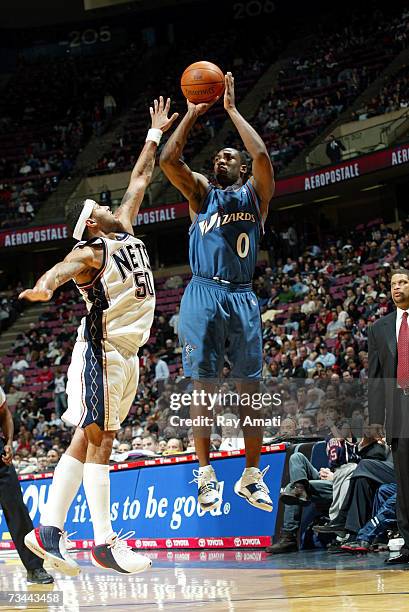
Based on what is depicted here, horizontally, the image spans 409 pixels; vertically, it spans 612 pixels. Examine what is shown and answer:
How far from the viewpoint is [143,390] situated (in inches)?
749

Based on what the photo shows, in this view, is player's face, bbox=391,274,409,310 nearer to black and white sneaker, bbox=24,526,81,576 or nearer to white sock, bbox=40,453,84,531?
white sock, bbox=40,453,84,531

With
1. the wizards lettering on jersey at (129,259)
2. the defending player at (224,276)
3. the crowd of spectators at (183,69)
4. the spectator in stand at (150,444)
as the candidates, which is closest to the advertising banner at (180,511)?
the spectator in stand at (150,444)

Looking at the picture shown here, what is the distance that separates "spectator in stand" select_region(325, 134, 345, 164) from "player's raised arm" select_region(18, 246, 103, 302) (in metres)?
17.1

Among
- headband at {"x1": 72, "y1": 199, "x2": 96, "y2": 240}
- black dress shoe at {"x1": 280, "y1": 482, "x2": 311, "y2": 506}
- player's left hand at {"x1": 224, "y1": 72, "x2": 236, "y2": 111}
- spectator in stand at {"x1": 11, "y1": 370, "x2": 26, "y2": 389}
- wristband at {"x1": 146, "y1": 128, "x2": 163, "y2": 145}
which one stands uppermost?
player's left hand at {"x1": 224, "y1": 72, "x2": 236, "y2": 111}

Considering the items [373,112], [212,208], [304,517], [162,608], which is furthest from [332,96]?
[162,608]

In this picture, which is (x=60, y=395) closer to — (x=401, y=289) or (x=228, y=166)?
(x=401, y=289)

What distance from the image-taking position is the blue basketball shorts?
22.5ft

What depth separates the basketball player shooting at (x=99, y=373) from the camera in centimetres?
614

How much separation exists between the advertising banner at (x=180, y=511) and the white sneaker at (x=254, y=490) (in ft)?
9.60

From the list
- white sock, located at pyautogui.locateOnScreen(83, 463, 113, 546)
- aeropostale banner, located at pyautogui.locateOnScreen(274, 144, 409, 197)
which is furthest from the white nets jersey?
aeropostale banner, located at pyautogui.locateOnScreen(274, 144, 409, 197)

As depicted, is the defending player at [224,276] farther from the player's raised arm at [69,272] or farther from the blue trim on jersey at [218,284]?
the player's raised arm at [69,272]

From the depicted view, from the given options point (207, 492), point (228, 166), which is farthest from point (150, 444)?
point (228, 166)

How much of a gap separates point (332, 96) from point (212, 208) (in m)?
19.5

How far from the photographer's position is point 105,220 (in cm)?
660
